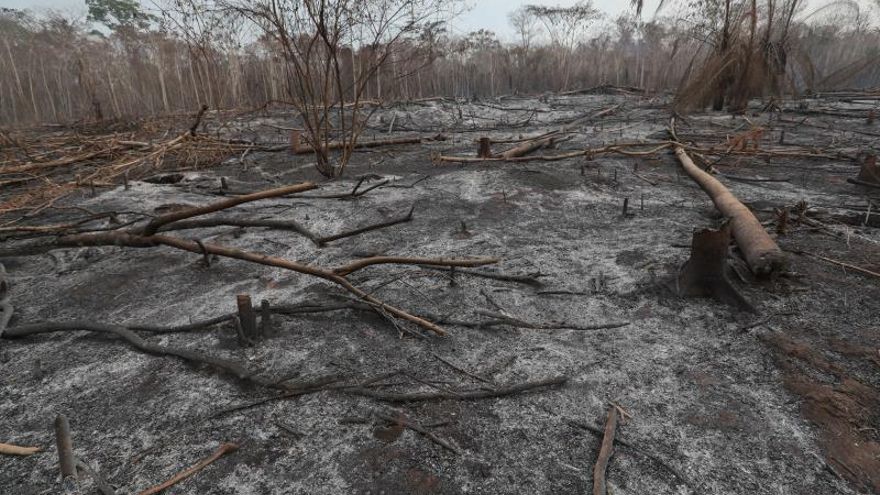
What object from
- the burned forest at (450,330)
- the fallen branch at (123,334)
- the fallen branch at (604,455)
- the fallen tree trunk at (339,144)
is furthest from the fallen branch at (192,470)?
the fallen tree trunk at (339,144)

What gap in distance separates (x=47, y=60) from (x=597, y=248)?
1450cm

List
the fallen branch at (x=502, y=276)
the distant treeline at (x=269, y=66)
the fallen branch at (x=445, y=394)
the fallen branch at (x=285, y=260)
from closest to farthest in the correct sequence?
the fallen branch at (x=445, y=394)
the fallen branch at (x=285, y=260)
the fallen branch at (x=502, y=276)
the distant treeline at (x=269, y=66)

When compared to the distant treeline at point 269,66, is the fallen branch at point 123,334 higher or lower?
lower

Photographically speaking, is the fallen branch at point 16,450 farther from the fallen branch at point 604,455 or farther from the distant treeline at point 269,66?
the distant treeline at point 269,66

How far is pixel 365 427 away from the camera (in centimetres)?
157

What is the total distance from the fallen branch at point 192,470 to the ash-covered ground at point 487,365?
0.08 feet

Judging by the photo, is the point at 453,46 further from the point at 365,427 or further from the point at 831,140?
the point at 365,427

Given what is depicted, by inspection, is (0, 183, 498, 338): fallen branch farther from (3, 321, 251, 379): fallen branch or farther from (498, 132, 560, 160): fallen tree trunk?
(498, 132, 560, 160): fallen tree trunk

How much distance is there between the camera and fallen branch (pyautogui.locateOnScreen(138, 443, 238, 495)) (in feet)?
4.37

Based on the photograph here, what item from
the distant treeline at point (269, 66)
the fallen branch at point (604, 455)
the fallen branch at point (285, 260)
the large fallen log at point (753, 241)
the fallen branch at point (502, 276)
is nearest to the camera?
the fallen branch at point (604, 455)

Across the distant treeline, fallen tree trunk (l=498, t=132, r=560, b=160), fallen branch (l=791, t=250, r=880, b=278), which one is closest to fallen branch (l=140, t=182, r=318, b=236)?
fallen branch (l=791, t=250, r=880, b=278)

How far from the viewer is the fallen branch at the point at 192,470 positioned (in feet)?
4.37

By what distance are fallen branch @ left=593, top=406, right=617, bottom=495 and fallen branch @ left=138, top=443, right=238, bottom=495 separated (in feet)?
3.66

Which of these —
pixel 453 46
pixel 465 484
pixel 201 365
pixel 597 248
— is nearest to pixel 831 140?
pixel 597 248
